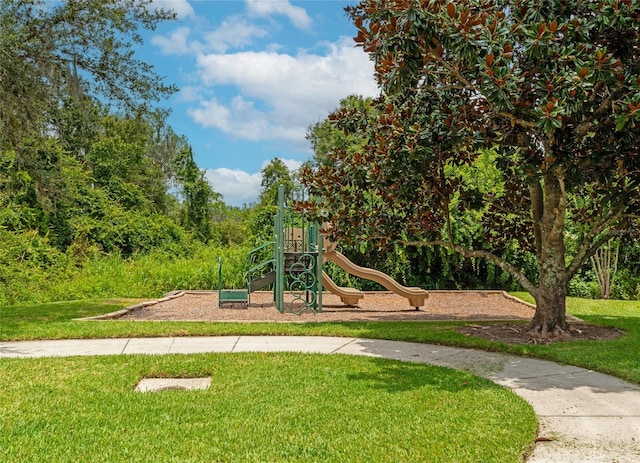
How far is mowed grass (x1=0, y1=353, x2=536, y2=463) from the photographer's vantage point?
326 cm

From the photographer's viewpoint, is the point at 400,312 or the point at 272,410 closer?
the point at 272,410

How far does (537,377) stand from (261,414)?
277 cm

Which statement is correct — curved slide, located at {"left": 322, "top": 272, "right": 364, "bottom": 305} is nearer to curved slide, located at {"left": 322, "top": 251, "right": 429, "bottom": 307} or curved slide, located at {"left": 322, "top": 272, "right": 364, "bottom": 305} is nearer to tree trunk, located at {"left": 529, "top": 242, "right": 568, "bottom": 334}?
curved slide, located at {"left": 322, "top": 251, "right": 429, "bottom": 307}

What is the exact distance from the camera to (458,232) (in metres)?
13.2

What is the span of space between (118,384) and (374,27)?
4434mm

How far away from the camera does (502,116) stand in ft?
21.5

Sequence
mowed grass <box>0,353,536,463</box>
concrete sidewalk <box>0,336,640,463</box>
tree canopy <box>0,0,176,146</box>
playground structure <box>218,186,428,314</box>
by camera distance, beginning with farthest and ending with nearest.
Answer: playground structure <box>218,186,428,314</box>
tree canopy <box>0,0,176,146</box>
concrete sidewalk <box>0,336,640,463</box>
mowed grass <box>0,353,536,463</box>

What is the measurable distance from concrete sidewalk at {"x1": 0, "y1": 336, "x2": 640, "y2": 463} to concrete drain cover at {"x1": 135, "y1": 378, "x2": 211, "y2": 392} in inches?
45.1

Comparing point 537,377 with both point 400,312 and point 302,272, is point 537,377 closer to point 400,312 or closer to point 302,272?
point 400,312

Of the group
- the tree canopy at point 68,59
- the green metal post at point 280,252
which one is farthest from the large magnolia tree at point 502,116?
the tree canopy at point 68,59

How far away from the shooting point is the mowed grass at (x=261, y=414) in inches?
128

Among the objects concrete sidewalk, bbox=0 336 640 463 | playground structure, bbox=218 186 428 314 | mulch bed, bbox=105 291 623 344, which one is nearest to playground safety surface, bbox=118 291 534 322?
mulch bed, bbox=105 291 623 344

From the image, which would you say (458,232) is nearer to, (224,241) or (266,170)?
(224,241)

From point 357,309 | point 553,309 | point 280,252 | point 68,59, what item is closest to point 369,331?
point 553,309
